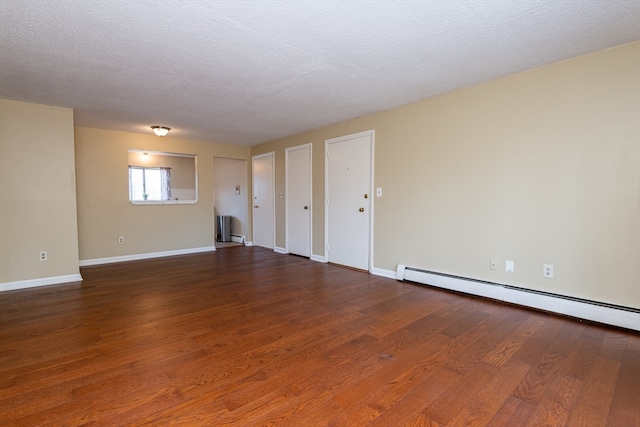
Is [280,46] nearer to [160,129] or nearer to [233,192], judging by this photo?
[160,129]

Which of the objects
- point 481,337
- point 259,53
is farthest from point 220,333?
point 259,53

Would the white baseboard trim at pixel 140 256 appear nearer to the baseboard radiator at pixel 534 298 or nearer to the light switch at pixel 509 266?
the baseboard radiator at pixel 534 298

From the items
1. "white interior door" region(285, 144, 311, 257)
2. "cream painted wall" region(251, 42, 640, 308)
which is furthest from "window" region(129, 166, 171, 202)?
"cream painted wall" region(251, 42, 640, 308)

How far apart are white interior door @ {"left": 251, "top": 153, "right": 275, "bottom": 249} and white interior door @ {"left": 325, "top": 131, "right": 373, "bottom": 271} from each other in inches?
68.4

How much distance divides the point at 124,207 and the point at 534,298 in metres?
6.07

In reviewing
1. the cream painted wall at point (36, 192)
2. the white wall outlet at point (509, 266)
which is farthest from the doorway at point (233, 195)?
the white wall outlet at point (509, 266)

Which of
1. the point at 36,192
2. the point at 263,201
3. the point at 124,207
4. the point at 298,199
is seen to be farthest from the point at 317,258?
the point at 36,192

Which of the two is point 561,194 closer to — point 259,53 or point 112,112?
point 259,53

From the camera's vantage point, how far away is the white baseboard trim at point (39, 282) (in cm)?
359

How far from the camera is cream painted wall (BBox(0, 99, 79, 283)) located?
11.7ft

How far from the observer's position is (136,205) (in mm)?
5422

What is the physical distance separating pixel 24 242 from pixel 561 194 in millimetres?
5893

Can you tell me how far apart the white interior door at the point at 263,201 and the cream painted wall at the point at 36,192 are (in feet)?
→ 10.6

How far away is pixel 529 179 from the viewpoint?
9.40ft
